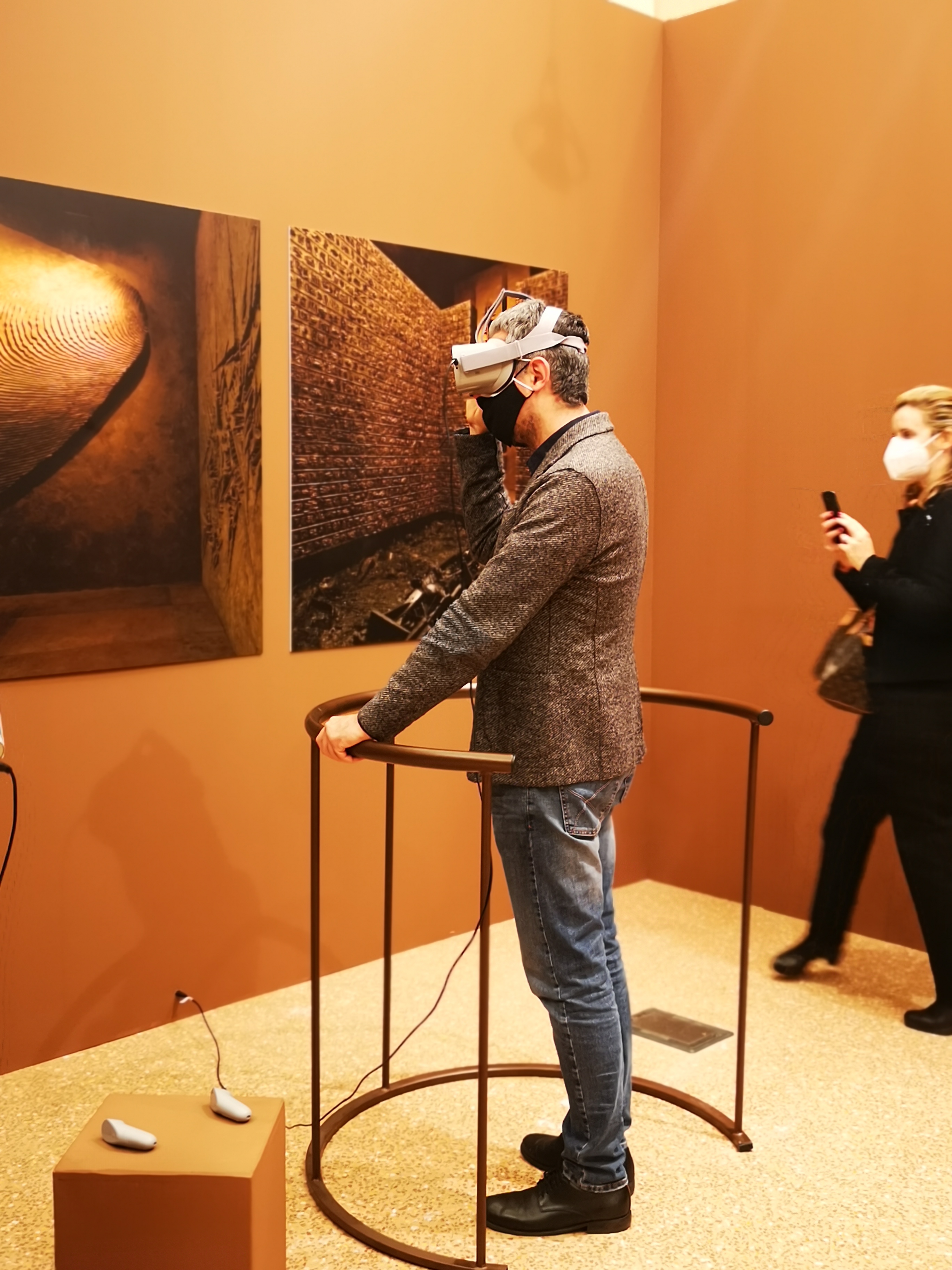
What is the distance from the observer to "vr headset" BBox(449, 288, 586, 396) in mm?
2160

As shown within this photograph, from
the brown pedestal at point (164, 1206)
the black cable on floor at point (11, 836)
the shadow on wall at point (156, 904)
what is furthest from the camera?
the shadow on wall at point (156, 904)

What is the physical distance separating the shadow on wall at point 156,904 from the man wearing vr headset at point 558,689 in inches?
41.7

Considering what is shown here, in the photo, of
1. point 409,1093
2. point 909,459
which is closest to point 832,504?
point 909,459

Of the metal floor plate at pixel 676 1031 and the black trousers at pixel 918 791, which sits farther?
the black trousers at pixel 918 791

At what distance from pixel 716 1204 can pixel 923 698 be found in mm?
1462

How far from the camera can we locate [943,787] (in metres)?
3.28

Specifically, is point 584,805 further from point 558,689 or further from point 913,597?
point 913,597

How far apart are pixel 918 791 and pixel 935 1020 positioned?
1.88ft

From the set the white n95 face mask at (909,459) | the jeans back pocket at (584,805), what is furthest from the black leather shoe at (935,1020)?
the jeans back pocket at (584,805)

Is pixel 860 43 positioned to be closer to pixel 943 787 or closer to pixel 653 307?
pixel 653 307

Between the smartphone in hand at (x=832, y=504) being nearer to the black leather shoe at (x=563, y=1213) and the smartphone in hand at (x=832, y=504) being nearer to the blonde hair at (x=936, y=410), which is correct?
the blonde hair at (x=936, y=410)

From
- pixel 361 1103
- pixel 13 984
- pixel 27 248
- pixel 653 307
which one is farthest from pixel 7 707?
pixel 653 307

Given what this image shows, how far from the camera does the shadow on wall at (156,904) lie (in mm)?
2971

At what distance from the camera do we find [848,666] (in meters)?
3.37
